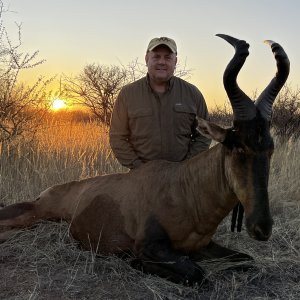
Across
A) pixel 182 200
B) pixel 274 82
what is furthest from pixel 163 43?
pixel 182 200

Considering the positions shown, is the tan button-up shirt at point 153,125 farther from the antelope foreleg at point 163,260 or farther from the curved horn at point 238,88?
the curved horn at point 238,88

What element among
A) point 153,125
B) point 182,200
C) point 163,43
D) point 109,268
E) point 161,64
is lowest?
point 109,268

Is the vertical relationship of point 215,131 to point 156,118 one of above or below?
above

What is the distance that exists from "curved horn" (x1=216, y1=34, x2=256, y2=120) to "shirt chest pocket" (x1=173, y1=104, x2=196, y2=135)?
1815 mm

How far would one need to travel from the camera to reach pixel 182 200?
15.3 feet

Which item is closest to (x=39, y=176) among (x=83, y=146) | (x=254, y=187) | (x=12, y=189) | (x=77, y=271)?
(x=12, y=189)

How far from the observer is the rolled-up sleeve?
605 cm

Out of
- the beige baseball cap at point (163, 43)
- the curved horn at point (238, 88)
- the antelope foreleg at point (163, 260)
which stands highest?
the beige baseball cap at point (163, 43)

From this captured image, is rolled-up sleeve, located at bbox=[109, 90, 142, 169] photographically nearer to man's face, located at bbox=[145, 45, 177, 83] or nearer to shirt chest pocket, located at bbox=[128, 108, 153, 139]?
shirt chest pocket, located at bbox=[128, 108, 153, 139]

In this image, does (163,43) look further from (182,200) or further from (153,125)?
(182,200)

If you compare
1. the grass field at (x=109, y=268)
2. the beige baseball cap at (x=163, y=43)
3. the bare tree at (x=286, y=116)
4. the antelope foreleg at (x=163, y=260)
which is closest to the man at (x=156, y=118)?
the beige baseball cap at (x=163, y=43)

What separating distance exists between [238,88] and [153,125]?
188cm

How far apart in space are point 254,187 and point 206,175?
2.52 ft

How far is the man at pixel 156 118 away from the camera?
234 inches
